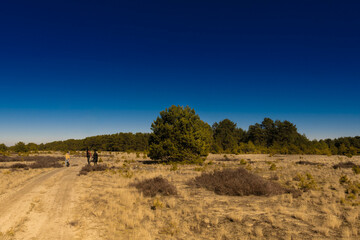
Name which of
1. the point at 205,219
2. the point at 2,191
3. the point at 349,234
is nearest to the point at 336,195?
the point at 349,234

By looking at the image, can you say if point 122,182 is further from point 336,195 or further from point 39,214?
point 336,195

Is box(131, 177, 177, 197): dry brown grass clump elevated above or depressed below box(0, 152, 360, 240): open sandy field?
above

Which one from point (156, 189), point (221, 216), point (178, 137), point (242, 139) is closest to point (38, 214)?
point (156, 189)

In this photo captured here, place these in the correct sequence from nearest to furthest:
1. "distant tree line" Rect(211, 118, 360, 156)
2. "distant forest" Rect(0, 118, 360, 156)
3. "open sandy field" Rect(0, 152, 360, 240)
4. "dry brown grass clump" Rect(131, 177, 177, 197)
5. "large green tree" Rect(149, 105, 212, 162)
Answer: "open sandy field" Rect(0, 152, 360, 240) < "dry brown grass clump" Rect(131, 177, 177, 197) < "large green tree" Rect(149, 105, 212, 162) < "distant forest" Rect(0, 118, 360, 156) < "distant tree line" Rect(211, 118, 360, 156)

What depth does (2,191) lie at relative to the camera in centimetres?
1176

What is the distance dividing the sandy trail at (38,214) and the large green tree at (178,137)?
1362cm

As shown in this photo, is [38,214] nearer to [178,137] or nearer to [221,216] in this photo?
[221,216]

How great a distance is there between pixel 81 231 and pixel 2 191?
30.0ft

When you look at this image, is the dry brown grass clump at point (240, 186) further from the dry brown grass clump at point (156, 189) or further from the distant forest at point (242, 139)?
the distant forest at point (242, 139)

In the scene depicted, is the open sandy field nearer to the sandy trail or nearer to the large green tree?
the sandy trail

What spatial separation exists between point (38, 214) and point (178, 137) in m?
17.5

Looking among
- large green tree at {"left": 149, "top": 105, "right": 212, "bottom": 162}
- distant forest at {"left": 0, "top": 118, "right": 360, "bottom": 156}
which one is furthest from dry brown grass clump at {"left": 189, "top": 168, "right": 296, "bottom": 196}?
distant forest at {"left": 0, "top": 118, "right": 360, "bottom": 156}

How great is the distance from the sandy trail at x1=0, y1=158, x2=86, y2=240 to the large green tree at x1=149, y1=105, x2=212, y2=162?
44.7ft

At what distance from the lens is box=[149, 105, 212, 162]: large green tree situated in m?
24.4
